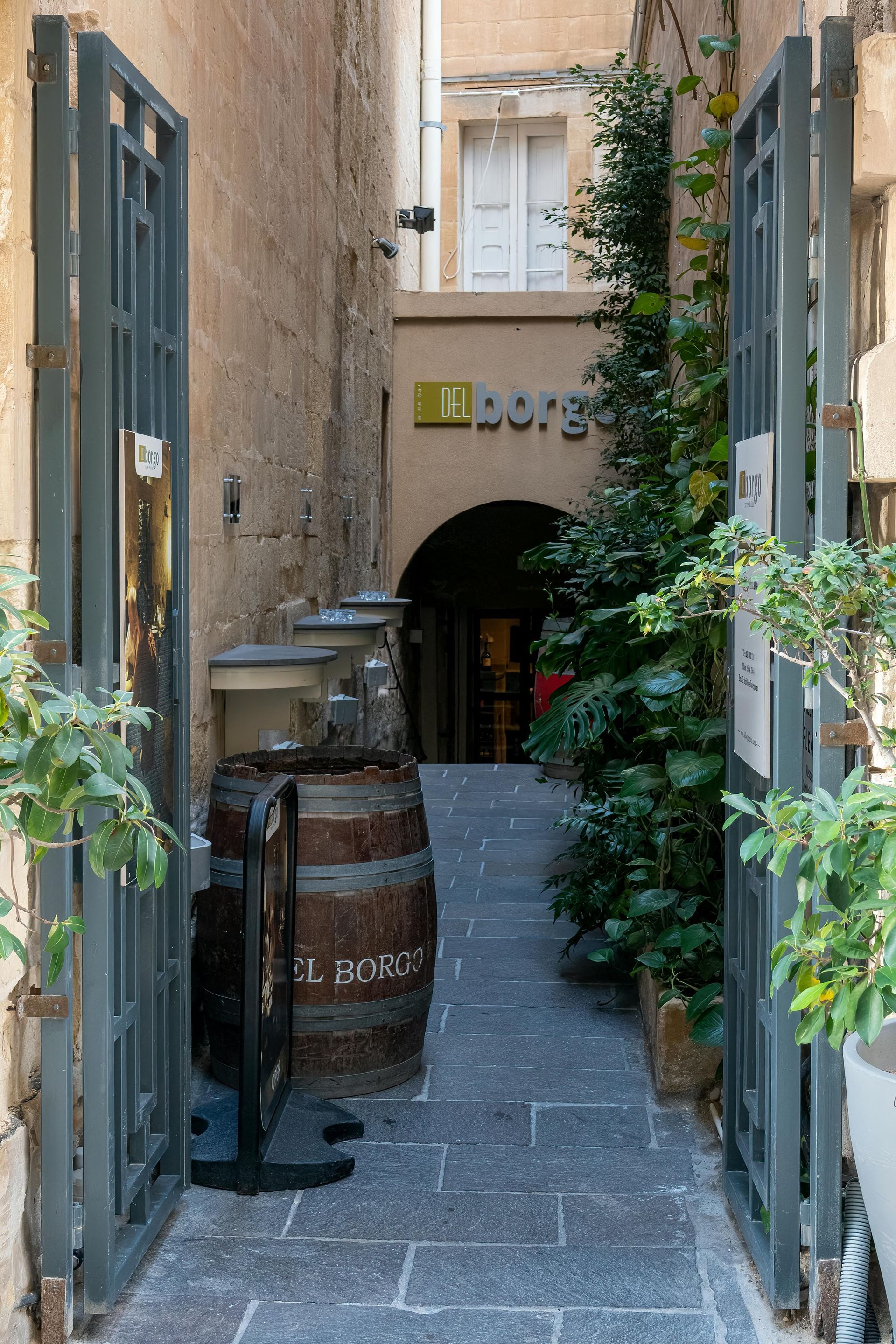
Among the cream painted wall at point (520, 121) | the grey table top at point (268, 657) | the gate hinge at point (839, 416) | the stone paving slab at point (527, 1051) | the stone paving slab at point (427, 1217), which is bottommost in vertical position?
the stone paving slab at point (427, 1217)

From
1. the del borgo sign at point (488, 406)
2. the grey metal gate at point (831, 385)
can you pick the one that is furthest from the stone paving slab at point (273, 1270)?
the del borgo sign at point (488, 406)

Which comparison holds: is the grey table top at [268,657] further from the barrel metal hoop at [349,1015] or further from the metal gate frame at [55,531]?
the metal gate frame at [55,531]

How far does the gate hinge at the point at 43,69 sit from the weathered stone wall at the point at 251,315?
0.9 inches

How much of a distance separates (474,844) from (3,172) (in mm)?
4700

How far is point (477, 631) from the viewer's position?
1513 centimetres

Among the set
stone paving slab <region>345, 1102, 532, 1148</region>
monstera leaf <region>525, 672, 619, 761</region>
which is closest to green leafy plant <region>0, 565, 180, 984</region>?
stone paving slab <region>345, 1102, 532, 1148</region>

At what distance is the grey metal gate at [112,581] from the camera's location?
7.41 feet

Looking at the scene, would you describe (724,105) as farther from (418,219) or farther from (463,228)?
(463,228)

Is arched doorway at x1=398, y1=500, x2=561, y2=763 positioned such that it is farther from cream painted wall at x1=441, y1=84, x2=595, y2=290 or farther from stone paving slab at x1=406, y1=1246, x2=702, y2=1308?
stone paving slab at x1=406, y1=1246, x2=702, y2=1308

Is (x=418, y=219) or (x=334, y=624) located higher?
(x=418, y=219)

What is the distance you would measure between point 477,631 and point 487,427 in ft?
15.8

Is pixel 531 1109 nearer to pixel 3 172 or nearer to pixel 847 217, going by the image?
pixel 847 217

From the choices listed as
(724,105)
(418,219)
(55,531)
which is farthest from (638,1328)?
(418,219)

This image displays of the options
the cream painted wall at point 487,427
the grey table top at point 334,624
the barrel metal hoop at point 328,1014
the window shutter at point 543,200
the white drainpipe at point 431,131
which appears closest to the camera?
the barrel metal hoop at point 328,1014
